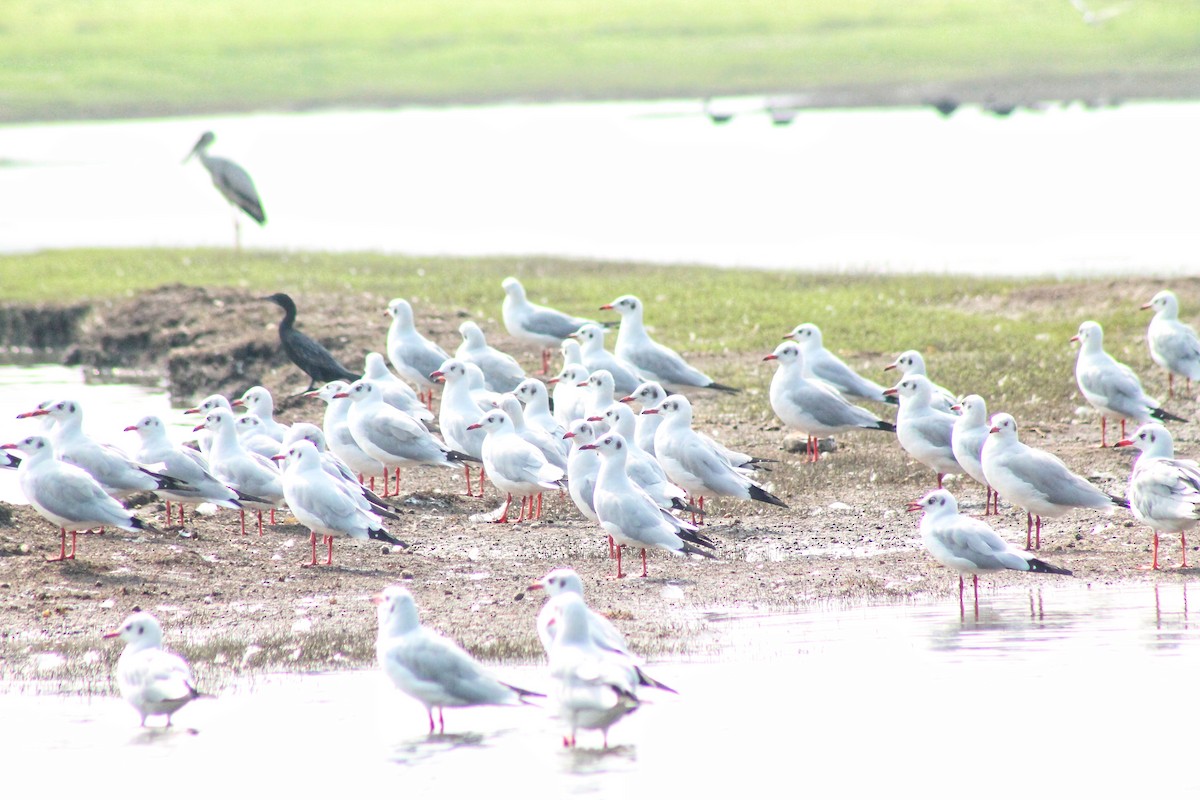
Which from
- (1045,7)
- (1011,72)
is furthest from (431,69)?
(1045,7)

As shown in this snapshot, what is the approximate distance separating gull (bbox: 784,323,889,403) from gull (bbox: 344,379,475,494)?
3673 millimetres

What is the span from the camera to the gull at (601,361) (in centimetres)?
1557

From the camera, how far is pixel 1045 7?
90125 millimetres

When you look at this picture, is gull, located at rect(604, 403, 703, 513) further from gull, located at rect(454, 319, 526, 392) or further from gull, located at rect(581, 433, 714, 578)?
gull, located at rect(454, 319, 526, 392)

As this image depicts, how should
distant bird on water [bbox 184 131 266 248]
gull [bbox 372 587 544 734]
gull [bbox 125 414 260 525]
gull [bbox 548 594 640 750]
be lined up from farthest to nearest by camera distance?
1. distant bird on water [bbox 184 131 266 248]
2. gull [bbox 125 414 260 525]
3. gull [bbox 372 587 544 734]
4. gull [bbox 548 594 640 750]

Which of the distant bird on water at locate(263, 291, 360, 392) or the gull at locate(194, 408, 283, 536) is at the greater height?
the distant bird on water at locate(263, 291, 360, 392)

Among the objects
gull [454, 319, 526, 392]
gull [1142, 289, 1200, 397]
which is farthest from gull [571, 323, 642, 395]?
gull [1142, 289, 1200, 397]

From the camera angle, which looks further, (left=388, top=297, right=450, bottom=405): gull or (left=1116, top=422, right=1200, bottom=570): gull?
(left=388, top=297, right=450, bottom=405): gull

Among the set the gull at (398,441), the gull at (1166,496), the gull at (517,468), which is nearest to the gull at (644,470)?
the gull at (517,468)

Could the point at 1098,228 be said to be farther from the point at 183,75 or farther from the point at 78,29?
the point at 78,29

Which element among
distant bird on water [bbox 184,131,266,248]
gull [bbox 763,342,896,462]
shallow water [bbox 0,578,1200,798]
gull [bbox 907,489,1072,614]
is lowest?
shallow water [bbox 0,578,1200,798]

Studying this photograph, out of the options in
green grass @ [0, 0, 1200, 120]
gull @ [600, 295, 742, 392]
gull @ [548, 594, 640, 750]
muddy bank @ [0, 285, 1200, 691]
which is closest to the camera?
gull @ [548, 594, 640, 750]

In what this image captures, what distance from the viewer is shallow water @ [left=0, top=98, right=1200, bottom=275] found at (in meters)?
30.2

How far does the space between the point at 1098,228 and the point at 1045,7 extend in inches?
2472
